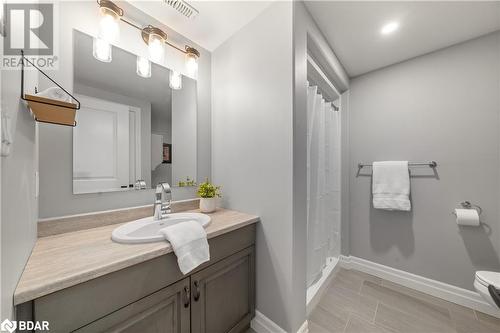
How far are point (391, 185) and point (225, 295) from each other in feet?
6.18

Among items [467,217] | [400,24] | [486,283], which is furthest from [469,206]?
[400,24]

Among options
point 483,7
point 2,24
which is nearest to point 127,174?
point 2,24

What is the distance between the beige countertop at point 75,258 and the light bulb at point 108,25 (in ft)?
3.94

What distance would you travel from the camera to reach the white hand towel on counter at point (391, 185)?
1.78 meters

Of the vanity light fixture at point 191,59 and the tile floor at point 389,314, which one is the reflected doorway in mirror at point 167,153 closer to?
the vanity light fixture at point 191,59

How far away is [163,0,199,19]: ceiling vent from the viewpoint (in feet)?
4.05

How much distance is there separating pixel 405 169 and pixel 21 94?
8.80 feet

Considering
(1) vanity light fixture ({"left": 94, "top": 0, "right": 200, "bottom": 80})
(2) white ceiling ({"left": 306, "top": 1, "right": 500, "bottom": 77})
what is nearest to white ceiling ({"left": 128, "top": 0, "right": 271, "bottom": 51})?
(1) vanity light fixture ({"left": 94, "top": 0, "right": 200, "bottom": 80})

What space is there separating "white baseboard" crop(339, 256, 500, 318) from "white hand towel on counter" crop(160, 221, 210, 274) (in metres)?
2.04

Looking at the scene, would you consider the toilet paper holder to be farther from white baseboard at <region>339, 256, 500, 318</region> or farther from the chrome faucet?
the chrome faucet

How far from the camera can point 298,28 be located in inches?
46.8

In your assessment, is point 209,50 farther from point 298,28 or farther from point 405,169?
point 405,169

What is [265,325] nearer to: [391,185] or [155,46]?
[391,185]

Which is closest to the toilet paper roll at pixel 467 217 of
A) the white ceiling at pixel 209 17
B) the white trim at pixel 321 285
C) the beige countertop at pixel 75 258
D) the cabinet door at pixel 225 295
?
the white trim at pixel 321 285
